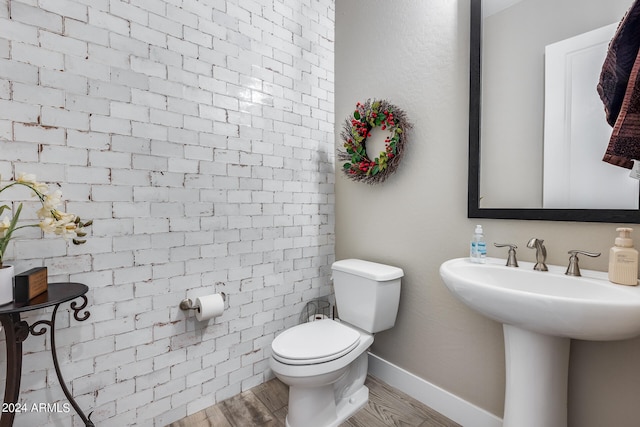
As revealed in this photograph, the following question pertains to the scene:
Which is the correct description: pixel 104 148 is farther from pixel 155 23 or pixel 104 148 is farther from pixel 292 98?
pixel 292 98

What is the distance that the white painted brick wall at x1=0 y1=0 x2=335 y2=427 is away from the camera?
1.25m

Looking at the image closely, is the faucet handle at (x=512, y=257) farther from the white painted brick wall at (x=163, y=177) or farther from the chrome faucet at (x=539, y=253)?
the white painted brick wall at (x=163, y=177)

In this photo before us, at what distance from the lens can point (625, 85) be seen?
0.94 metres

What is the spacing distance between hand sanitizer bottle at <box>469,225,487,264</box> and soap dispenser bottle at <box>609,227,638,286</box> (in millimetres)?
421

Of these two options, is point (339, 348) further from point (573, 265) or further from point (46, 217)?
point (46, 217)

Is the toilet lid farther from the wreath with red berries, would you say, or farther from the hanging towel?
the hanging towel

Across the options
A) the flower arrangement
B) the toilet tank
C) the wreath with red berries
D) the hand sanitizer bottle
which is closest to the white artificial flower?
the flower arrangement

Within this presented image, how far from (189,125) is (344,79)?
1.18 metres

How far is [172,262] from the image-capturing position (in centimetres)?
156

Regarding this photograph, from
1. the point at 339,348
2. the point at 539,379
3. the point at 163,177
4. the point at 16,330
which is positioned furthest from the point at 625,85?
the point at 16,330

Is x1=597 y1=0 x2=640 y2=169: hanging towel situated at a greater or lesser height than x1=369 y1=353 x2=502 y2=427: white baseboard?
greater

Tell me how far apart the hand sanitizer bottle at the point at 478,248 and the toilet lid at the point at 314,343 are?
71 cm

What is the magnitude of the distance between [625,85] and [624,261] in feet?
1.85

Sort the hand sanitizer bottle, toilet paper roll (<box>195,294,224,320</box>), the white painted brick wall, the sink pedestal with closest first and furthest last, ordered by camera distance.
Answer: the sink pedestal
the white painted brick wall
the hand sanitizer bottle
toilet paper roll (<box>195,294,224,320</box>)
